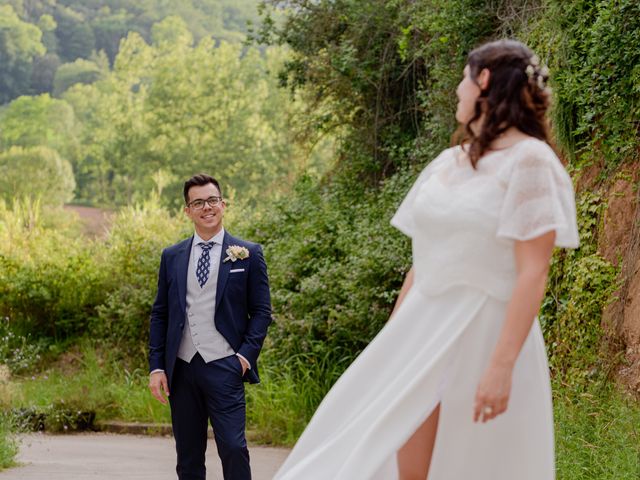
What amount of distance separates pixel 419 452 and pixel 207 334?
2522 mm

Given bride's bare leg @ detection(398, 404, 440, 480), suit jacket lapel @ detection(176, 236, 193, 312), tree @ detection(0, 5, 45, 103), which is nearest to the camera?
bride's bare leg @ detection(398, 404, 440, 480)

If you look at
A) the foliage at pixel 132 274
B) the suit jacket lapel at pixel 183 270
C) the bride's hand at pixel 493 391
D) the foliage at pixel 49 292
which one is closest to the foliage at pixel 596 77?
the suit jacket lapel at pixel 183 270

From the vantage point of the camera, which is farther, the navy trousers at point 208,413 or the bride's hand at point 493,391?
the navy trousers at point 208,413

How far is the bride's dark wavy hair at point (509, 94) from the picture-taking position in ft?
11.9

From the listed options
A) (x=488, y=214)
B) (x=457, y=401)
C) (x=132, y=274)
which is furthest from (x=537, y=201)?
(x=132, y=274)

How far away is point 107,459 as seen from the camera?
10.6m

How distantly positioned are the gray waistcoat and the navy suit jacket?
3 centimetres

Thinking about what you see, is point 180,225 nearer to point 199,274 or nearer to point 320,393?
point 320,393

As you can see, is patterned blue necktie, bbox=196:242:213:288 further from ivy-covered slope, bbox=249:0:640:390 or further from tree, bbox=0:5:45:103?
tree, bbox=0:5:45:103

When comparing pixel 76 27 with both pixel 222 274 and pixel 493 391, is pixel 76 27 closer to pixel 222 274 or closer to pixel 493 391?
pixel 222 274

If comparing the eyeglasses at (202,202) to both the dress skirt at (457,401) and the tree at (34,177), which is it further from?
the tree at (34,177)

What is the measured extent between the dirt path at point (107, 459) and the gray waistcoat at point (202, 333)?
2967 millimetres

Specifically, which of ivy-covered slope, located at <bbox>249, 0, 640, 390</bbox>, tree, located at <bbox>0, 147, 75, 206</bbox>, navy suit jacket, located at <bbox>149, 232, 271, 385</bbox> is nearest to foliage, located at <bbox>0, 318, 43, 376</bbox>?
ivy-covered slope, located at <bbox>249, 0, 640, 390</bbox>

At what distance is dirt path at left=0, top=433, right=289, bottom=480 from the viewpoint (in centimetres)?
908
